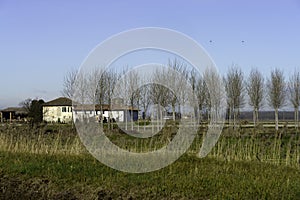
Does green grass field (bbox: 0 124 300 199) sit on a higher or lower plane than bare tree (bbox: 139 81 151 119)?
lower

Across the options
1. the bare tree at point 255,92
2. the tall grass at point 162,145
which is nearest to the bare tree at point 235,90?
the bare tree at point 255,92

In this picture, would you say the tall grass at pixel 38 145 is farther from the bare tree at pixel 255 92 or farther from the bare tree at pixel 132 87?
the bare tree at pixel 255 92

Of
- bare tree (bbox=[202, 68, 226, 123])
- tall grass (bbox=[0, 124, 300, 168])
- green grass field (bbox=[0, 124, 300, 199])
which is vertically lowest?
green grass field (bbox=[0, 124, 300, 199])

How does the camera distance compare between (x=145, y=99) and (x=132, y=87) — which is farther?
(x=145, y=99)

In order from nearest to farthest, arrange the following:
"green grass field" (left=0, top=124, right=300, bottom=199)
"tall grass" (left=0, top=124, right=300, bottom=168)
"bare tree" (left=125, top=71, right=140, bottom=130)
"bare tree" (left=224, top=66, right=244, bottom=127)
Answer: "green grass field" (left=0, top=124, right=300, bottom=199), "tall grass" (left=0, top=124, right=300, bottom=168), "bare tree" (left=125, top=71, right=140, bottom=130), "bare tree" (left=224, top=66, right=244, bottom=127)

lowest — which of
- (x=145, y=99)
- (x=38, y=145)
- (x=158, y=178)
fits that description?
(x=158, y=178)

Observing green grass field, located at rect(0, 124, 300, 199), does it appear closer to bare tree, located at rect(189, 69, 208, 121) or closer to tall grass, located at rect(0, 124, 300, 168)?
tall grass, located at rect(0, 124, 300, 168)

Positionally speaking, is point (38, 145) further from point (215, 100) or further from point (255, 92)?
point (255, 92)

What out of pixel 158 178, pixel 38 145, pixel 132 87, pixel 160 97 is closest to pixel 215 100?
pixel 160 97

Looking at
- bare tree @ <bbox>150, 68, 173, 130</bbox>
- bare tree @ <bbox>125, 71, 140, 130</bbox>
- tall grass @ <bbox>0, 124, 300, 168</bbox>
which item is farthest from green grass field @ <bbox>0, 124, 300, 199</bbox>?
bare tree @ <bbox>150, 68, 173, 130</bbox>

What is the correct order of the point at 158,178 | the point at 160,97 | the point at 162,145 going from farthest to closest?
the point at 160,97 < the point at 162,145 < the point at 158,178

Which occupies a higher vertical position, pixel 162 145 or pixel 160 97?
pixel 160 97

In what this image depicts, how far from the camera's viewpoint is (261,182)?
835cm

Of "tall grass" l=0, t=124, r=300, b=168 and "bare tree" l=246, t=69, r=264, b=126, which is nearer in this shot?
"tall grass" l=0, t=124, r=300, b=168
